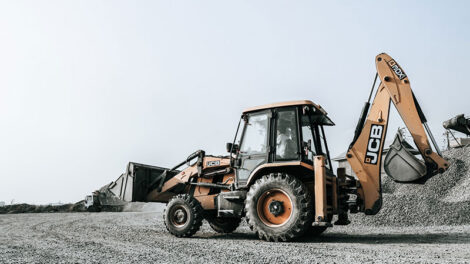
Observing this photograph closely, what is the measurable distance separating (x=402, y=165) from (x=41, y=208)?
24.0m

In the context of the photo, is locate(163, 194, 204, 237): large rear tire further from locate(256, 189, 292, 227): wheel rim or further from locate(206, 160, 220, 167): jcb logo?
locate(256, 189, 292, 227): wheel rim

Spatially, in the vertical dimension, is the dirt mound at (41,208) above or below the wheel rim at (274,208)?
below

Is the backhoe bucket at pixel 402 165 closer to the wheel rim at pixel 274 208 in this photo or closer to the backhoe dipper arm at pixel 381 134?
the backhoe dipper arm at pixel 381 134

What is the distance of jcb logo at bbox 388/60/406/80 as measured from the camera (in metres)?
7.79

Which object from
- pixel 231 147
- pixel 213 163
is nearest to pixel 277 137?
pixel 231 147

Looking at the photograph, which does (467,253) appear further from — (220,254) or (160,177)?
(160,177)

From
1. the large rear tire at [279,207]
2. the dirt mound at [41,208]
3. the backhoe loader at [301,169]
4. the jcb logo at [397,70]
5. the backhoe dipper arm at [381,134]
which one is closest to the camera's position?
the large rear tire at [279,207]

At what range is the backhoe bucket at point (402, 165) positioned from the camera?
7.33m

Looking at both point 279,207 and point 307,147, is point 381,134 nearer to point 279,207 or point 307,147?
point 307,147

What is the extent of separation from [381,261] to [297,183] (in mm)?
2247

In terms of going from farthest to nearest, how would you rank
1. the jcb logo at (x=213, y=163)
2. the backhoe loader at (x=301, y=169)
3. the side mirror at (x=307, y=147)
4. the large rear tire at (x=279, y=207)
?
the jcb logo at (x=213, y=163), the side mirror at (x=307, y=147), the backhoe loader at (x=301, y=169), the large rear tire at (x=279, y=207)

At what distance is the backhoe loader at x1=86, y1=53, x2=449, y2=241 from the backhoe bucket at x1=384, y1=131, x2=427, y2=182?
2cm

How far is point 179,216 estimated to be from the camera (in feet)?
26.6

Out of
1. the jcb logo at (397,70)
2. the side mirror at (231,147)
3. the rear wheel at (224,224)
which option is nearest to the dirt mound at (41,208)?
the rear wheel at (224,224)
